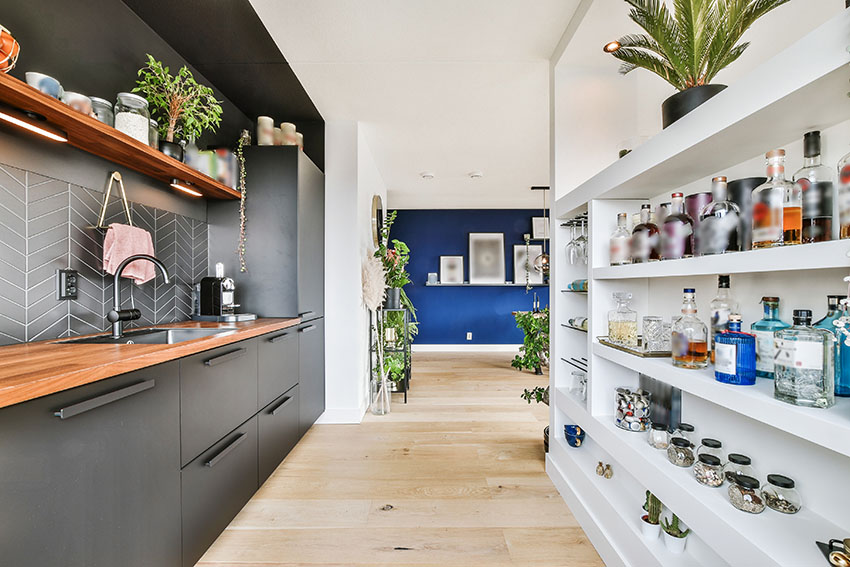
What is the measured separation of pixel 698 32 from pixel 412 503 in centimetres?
223

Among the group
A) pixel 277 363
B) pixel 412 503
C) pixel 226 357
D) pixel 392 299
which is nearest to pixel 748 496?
pixel 412 503

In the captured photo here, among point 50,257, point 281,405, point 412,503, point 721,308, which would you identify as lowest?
point 412,503

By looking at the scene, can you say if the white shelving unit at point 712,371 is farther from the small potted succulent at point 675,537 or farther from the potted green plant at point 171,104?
the potted green plant at point 171,104

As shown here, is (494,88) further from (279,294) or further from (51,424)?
(51,424)

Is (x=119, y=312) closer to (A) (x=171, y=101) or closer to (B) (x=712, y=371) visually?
(A) (x=171, y=101)

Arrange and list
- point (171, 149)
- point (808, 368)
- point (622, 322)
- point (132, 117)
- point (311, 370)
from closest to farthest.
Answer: point (808, 368), point (132, 117), point (622, 322), point (171, 149), point (311, 370)

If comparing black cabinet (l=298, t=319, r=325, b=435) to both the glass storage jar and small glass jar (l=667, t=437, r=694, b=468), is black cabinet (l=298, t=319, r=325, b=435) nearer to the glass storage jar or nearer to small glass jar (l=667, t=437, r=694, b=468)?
the glass storage jar

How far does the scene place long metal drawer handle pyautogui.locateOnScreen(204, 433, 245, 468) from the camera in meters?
1.54

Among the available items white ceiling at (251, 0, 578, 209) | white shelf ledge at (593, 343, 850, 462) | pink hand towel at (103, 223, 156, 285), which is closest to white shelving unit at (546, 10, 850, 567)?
white shelf ledge at (593, 343, 850, 462)

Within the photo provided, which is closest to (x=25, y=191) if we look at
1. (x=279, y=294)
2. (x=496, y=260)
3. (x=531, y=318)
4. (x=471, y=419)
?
(x=279, y=294)

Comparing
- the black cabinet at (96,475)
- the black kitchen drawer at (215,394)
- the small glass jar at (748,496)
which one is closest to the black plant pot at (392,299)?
the black kitchen drawer at (215,394)

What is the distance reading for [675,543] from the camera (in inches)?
52.6

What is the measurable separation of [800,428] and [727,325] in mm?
480

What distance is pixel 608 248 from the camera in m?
1.77
